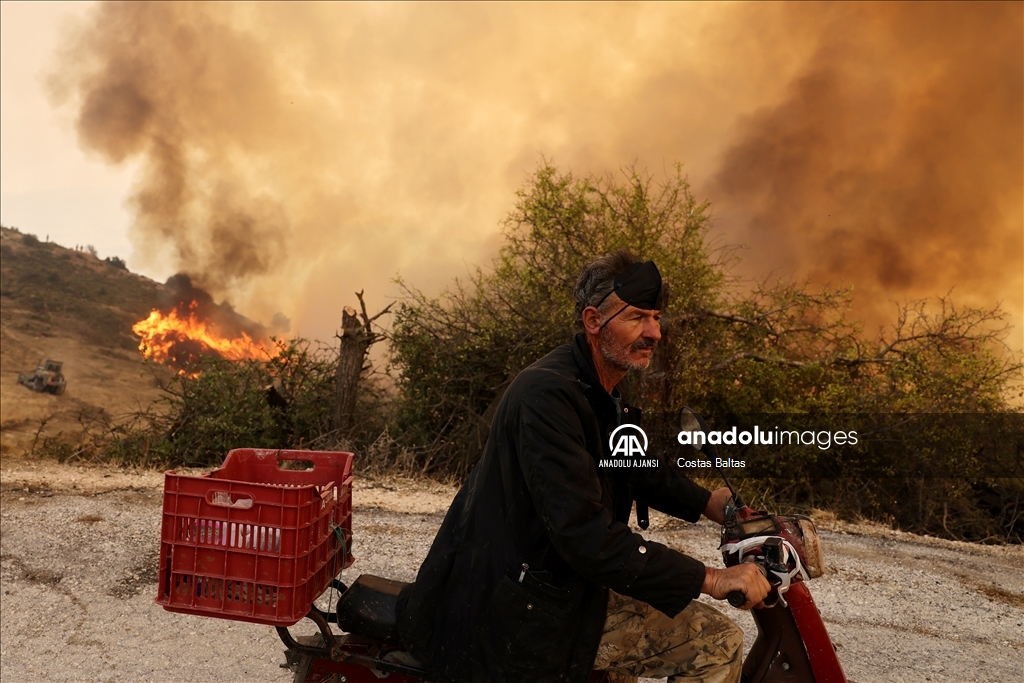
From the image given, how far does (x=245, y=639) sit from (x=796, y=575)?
148 inches

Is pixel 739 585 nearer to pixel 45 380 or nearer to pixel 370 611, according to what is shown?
pixel 370 611

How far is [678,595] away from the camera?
7.71ft

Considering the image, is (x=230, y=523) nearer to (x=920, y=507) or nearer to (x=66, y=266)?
(x=920, y=507)

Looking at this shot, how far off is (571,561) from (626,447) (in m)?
0.54

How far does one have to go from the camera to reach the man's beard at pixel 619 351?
266 cm

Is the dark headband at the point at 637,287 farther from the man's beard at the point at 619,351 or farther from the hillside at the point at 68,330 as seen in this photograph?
the hillside at the point at 68,330

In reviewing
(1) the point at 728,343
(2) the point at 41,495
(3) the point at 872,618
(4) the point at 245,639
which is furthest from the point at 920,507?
(2) the point at 41,495

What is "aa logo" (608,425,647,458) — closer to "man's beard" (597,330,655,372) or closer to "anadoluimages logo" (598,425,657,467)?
"anadoluimages logo" (598,425,657,467)

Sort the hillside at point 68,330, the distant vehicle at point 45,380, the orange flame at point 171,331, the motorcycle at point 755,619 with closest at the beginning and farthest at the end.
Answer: the motorcycle at point 755,619
the orange flame at point 171,331
the hillside at point 68,330
the distant vehicle at point 45,380

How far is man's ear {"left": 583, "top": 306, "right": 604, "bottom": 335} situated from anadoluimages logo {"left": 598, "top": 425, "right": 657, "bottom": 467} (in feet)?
1.13

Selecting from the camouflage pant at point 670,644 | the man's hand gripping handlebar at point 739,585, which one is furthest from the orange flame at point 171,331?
the man's hand gripping handlebar at point 739,585

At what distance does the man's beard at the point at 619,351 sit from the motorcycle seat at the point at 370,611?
116cm

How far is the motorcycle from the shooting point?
2.48 m

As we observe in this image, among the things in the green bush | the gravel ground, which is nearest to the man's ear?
the gravel ground
